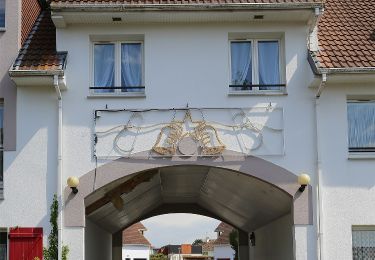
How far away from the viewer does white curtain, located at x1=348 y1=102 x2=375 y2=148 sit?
1823 centimetres

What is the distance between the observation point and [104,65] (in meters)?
18.3

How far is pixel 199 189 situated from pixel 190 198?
3.44 metres

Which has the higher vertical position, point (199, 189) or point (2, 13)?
point (2, 13)

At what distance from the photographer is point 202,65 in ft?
59.0

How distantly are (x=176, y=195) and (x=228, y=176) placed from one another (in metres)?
8.67

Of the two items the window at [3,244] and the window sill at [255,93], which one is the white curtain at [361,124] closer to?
the window sill at [255,93]

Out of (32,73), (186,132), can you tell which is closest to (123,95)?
(186,132)

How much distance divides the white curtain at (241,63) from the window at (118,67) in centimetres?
213

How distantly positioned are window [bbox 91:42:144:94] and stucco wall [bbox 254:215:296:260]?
4951 mm

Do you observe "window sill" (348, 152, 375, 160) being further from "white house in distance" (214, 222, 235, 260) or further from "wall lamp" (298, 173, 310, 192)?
"white house in distance" (214, 222, 235, 260)

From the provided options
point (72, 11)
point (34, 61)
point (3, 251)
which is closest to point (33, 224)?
point (3, 251)

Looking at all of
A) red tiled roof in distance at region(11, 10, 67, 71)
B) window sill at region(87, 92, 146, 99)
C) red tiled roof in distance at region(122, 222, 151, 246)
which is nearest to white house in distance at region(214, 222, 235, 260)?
red tiled roof in distance at region(122, 222, 151, 246)

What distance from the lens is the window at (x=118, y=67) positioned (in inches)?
713

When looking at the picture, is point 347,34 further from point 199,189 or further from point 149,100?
point 199,189
